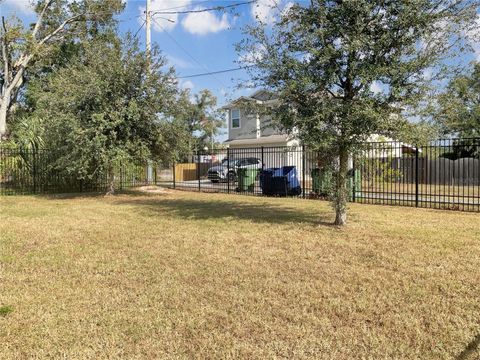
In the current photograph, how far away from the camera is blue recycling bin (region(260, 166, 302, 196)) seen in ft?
46.0

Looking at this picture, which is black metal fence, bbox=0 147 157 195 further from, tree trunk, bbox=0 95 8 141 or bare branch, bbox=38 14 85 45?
bare branch, bbox=38 14 85 45

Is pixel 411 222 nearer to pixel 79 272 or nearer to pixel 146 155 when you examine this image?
pixel 79 272

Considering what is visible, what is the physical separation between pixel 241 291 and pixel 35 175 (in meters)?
13.7

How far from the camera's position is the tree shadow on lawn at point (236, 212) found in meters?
8.37

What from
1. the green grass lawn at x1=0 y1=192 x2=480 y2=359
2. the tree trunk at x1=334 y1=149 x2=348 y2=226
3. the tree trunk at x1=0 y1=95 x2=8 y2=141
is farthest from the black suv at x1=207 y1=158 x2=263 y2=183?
the tree trunk at x1=0 y1=95 x2=8 y2=141

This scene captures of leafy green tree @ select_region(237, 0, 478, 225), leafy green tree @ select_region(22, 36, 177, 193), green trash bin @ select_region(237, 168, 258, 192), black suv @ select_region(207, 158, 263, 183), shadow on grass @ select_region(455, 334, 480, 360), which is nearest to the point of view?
shadow on grass @ select_region(455, 334, 480, 360)

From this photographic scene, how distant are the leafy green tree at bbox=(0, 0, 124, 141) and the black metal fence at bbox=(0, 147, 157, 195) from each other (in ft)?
27.9

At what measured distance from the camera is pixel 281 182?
1409cm

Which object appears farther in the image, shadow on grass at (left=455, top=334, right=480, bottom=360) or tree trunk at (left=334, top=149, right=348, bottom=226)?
tree trunk at (left=334, top=149, right=348, bottom=226)

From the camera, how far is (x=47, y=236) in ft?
22.2

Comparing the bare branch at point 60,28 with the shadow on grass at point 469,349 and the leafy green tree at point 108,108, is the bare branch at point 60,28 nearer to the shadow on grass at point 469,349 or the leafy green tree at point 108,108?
the leafy green tree at point 108,108

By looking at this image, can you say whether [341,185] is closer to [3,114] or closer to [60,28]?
[3,114]

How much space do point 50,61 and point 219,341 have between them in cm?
2589

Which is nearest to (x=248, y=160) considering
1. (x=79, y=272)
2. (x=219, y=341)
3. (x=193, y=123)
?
(x=79, y=272)
